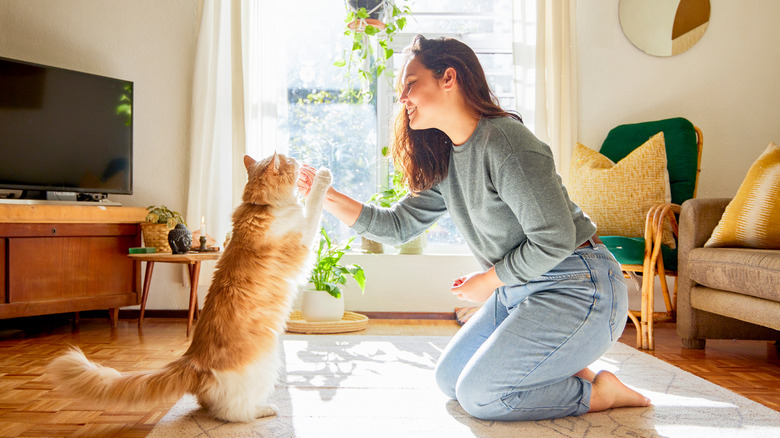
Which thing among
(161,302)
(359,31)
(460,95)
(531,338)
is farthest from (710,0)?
(161,302)

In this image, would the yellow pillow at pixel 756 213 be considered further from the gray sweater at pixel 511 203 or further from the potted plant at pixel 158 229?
the potted plant at pixel 158 229

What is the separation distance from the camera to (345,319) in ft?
10.4

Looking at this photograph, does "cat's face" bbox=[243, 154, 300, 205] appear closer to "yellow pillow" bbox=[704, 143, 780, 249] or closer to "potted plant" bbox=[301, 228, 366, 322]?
"potted plant" bbox=[301, 228, 366, 322]

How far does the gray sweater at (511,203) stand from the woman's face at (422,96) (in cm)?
11

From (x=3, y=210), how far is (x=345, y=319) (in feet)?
5.72

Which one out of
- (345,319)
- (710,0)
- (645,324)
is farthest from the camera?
(710,0)

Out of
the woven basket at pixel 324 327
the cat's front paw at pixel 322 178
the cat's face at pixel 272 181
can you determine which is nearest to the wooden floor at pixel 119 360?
the woven basket at pixel 324 327

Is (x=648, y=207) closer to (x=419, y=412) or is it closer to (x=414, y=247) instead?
(x=414, y=247)

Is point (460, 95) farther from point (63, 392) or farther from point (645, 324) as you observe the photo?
point (645, 324)

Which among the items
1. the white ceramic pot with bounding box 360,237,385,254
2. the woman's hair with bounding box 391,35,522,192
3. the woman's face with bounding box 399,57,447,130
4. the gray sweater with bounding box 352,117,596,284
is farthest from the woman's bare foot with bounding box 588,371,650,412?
the white ceramic pot with bounding box 360,237,385,254

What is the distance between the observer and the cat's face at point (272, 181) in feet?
5.32

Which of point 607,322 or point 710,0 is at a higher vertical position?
point 710,0

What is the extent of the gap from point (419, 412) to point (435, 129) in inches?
31.5

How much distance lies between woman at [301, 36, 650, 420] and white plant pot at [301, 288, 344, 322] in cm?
151
